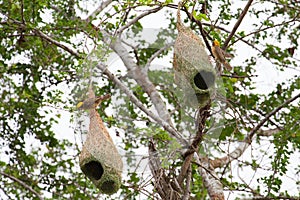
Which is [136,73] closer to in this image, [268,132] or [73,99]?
[73,99]

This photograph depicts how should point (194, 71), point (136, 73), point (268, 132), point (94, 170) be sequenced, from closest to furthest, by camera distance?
1. point (194, 71)
2. point (94, 170)
3. point (136, 73)
4. point (268, 132)

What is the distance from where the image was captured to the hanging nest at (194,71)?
2.52m

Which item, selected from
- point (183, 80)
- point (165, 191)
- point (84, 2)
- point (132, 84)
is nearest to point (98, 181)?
point (165, 191)

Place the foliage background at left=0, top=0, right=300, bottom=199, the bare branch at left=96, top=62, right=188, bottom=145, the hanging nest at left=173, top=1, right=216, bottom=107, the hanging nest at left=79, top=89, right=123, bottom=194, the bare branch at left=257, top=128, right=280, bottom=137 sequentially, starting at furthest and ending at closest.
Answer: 1. the bare branch at left=257, top=128, right=280, bottom=137
2. the foliage background at left=0, top=0, right=300, bottom=199
3. the bare branch at left=96, top=62, right=188, bottom=145
4. the hanging nest at left=79, top=89, right=123, bottom=194
5. the hanging nest at left=173, top=1, right=216, bottom=107

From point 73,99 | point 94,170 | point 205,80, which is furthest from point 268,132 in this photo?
point 205,80

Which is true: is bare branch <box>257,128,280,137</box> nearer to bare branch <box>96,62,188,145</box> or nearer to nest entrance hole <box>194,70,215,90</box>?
bare branch <box>96,62,188,145</box>

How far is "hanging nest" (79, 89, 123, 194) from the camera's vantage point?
2.77 m

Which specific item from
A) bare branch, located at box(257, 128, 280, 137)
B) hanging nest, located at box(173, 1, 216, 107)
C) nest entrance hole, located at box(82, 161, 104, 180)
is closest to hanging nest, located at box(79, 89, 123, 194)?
nest entrance hole, located at box(82, 161, 104, 180)

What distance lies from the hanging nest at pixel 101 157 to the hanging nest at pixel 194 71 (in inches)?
16.7

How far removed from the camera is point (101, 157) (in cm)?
277

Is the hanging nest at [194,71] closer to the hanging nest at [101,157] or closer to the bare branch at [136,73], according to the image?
the hanging nest at [101,157]

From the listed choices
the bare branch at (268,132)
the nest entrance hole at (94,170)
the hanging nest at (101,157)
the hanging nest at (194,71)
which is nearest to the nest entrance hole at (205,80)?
the hanging nest at (194,71)

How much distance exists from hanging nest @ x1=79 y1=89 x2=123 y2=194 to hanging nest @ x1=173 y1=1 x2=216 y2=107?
1.39 feet

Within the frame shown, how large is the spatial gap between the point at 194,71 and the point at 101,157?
0.56 m
